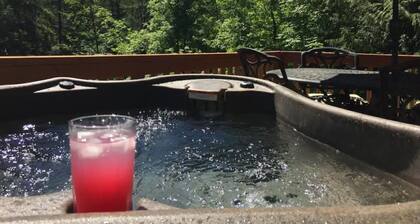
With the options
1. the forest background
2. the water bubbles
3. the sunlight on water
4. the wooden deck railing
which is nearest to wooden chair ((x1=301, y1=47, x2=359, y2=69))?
the wooden deck railing

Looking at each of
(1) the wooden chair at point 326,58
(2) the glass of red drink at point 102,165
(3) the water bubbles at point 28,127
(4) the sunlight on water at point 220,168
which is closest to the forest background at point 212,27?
(1) the wooden chair at point 326,58

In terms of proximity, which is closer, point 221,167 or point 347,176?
point 347,176

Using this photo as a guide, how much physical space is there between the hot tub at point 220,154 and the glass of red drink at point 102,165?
0.09 meters

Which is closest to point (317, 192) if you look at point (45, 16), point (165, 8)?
point (165, 8)

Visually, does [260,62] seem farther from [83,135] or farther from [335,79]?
[83,135]

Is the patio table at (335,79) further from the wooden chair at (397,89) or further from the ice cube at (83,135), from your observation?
the ice cube at (83,135)

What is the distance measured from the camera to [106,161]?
124 centimetres

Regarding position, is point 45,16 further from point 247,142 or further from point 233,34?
point 247,142

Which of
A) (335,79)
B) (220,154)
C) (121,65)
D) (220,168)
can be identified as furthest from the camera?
(121,65)

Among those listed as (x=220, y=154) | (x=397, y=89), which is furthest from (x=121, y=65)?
(x=397, y=89)

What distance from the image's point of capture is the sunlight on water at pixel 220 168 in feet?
8.02

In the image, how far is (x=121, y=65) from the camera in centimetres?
648

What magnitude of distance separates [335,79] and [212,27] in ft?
48.9

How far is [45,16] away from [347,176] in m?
26.2
